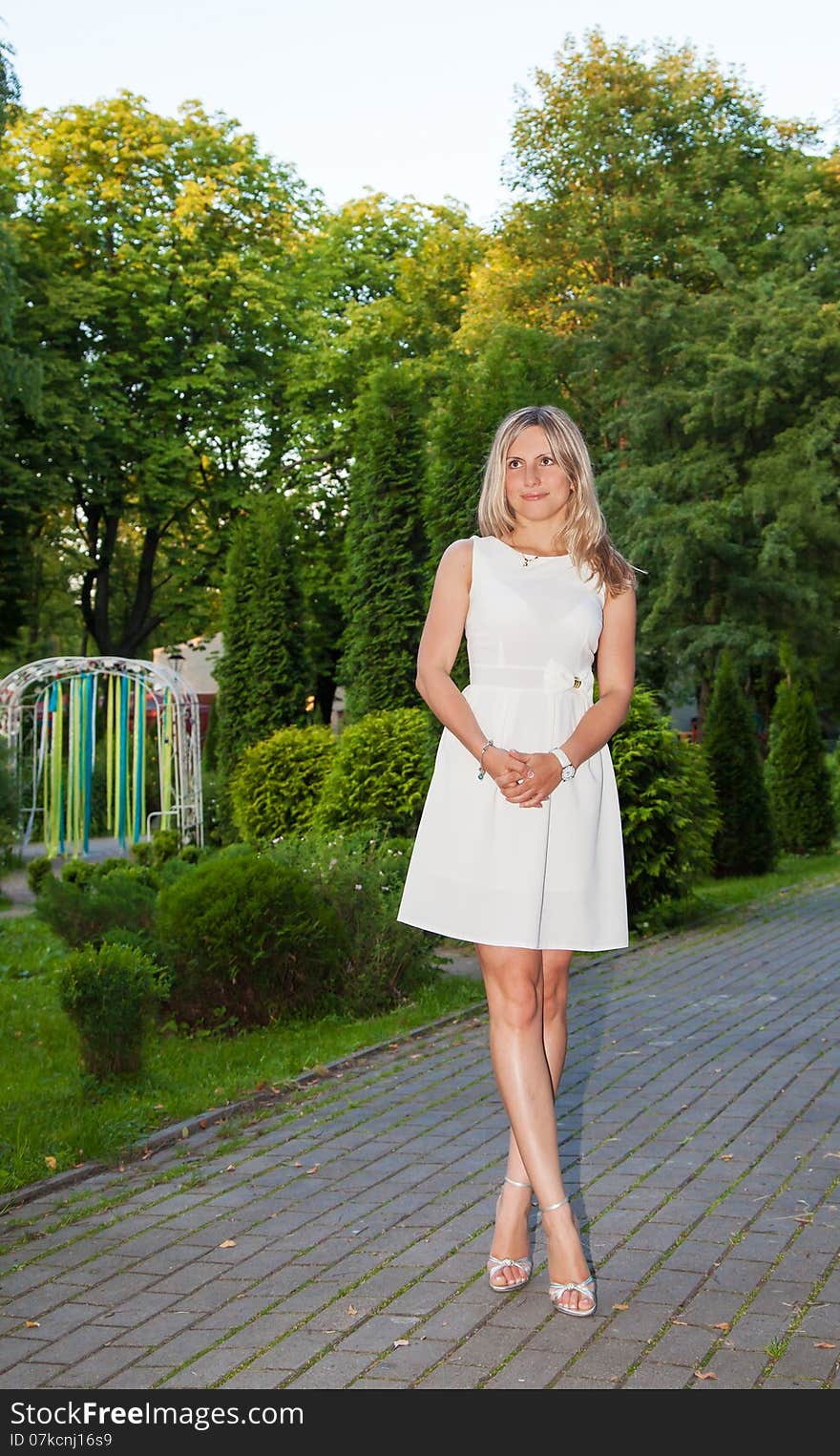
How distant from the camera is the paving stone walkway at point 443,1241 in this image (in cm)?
372

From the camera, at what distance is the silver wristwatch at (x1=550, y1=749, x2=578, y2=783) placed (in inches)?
160

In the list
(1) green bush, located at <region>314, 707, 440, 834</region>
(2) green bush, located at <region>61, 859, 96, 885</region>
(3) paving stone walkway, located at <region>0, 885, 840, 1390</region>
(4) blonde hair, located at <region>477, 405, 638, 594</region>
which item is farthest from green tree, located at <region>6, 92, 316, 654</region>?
(4) blonde hair, located at <region>477, 405, 638, 594</region>

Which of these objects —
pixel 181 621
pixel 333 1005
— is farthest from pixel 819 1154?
pixel 181 621

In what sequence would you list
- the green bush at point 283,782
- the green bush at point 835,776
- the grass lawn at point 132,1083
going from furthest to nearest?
the green bush at point 835,776 < the green bush at point 283,782 < the grass lawn at point 132,1083

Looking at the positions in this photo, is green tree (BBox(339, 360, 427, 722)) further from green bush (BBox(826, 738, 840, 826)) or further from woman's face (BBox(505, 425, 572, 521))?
A: woman's face (BBox(505, 425, 572, 521))

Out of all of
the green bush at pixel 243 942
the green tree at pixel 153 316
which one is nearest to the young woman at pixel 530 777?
the green bush at pixel 243 942

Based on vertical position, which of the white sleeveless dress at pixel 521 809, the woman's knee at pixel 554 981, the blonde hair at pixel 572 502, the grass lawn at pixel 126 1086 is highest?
the blonde hair at pixel 572 502

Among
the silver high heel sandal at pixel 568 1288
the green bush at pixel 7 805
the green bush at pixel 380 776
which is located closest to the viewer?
the silver high heel sandal at pixel 568 1288

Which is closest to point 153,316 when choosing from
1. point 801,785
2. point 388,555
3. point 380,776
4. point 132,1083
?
point 388,555

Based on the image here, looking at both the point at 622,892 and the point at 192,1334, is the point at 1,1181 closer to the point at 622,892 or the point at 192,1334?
the point at 192,1334

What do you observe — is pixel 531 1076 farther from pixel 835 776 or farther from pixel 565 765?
pixel 835 776

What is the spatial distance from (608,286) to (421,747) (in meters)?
17.5

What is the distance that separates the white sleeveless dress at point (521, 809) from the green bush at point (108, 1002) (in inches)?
114

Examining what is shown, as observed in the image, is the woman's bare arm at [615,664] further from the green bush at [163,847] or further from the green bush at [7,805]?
the green bush at [7,805]
